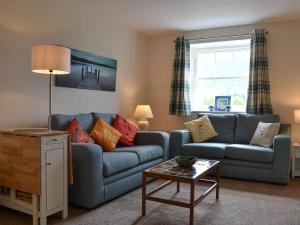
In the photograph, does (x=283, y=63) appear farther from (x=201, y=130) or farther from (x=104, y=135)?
(x=104, y=135)

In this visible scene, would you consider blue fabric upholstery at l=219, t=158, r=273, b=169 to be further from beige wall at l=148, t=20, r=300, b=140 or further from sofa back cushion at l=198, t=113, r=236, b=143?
beige wall at l=148, t=20, r=300, b=140

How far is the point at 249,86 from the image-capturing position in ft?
15.0

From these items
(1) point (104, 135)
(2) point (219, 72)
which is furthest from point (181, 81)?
(1) point (104, 135)

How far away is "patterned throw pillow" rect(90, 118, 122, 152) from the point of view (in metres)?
3.41

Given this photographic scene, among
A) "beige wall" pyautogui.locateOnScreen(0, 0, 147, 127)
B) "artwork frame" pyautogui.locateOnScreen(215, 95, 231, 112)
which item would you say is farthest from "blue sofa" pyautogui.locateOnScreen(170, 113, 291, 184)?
"beige wall" pyautogui.locateOnScreen(0, 0, 147, 127)

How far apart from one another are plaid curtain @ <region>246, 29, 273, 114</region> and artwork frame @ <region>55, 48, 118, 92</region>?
2204mm

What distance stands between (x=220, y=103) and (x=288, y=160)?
1.67 meters

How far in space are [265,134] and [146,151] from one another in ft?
5.76

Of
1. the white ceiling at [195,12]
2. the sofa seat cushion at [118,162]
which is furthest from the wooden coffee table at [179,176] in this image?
the white ceiling at [195,12]

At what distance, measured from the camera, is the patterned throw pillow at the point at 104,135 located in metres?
3.41

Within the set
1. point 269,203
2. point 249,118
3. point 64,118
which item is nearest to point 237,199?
point 269,203

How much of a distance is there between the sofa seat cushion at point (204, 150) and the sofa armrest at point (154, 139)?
0.30 meters

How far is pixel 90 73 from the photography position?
402 cm

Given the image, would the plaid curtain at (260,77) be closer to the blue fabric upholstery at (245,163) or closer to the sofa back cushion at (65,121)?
the blue fabric upholstery at (245,163)
